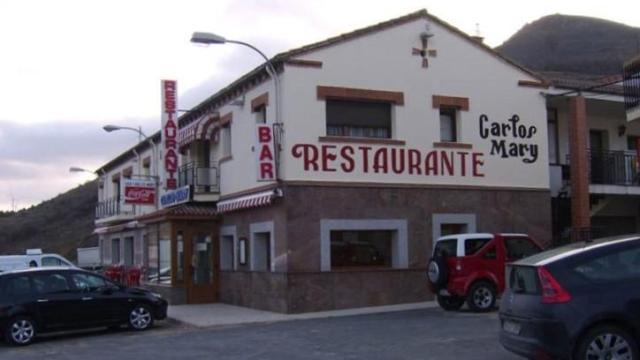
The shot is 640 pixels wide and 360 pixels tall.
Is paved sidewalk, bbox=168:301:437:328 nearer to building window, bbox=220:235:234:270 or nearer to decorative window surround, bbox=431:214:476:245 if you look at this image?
decorative window surround, bbox=431:214:476:245

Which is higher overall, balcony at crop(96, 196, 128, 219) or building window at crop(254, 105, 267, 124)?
building window at crop(254, 105, 267, 124)

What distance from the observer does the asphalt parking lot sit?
12500 mm

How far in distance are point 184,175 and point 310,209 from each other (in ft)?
27.8

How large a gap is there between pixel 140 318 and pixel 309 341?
5.27m

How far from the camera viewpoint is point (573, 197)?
2469 centimetres

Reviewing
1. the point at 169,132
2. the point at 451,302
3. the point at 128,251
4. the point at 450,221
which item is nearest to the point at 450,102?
the point at 450,221

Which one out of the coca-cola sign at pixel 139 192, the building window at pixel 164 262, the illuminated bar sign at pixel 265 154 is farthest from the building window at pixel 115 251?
the illuminated bar sign at pixel 265 154

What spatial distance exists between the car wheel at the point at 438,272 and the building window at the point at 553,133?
995 centimetres

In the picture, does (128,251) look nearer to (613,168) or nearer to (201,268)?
(201,268)

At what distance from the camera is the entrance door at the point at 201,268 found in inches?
979

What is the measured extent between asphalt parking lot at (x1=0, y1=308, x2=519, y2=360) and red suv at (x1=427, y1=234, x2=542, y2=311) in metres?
0.48

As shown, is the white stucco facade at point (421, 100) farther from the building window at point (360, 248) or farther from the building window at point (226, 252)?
the building window at point (226, 252)

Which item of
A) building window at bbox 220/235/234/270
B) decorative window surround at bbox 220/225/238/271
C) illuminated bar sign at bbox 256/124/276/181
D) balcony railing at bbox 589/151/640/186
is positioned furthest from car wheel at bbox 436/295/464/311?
balcony railing at bbox 589/151/640/186

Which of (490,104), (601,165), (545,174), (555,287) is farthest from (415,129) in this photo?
(555,287)
